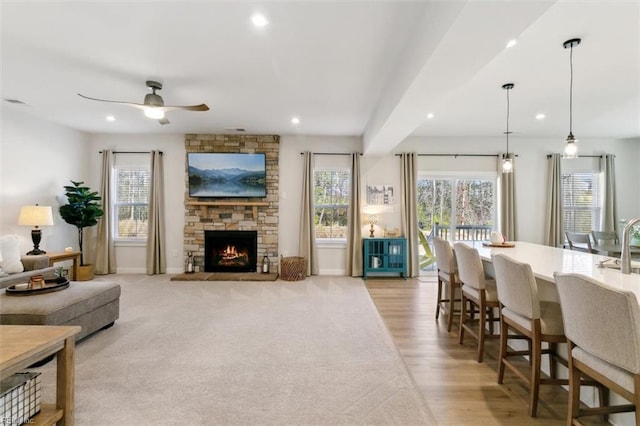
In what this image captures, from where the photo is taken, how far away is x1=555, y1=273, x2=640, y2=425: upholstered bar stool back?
4.03 ft

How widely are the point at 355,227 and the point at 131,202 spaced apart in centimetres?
463

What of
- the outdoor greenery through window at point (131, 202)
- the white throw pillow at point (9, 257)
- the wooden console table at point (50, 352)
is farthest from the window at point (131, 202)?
the wooden console table at point (50, 352)

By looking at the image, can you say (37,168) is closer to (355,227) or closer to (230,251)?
(230,251)

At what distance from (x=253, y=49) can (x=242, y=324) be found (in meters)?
2.89

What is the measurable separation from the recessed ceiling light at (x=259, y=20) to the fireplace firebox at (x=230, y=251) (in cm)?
419

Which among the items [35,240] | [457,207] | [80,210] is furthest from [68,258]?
[457,207]

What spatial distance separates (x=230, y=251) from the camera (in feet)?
19.9

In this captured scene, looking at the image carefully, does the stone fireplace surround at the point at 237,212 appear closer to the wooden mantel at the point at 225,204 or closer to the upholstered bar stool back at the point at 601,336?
the wooden mantel at the point at 225,204

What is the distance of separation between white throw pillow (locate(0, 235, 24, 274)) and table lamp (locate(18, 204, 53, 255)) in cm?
73

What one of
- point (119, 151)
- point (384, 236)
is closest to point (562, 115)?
point (384, 236)

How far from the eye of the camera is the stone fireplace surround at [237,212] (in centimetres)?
595

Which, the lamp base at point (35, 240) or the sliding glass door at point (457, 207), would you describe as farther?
the sliding glass door at point (457, 207)

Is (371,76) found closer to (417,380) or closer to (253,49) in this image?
(253,49)

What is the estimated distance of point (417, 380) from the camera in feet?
7.53
